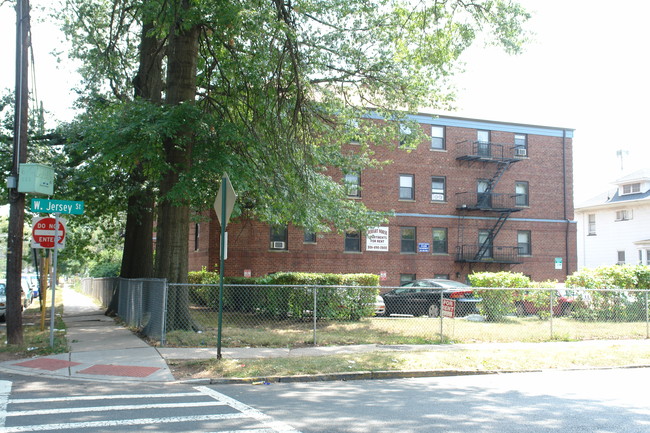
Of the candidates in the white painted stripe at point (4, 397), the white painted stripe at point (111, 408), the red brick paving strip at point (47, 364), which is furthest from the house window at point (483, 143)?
the white painted stripe at point (4, 397)

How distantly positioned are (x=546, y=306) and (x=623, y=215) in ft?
90.7

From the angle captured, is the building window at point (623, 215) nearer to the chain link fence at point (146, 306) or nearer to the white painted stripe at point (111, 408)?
the chain link fence at point (146, 306)

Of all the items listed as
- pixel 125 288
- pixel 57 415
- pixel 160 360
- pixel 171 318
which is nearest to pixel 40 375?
pixel 160 360

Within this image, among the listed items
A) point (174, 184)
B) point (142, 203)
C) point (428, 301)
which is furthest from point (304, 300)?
point (142, 203)

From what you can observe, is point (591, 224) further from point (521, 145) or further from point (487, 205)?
point (487, 205)

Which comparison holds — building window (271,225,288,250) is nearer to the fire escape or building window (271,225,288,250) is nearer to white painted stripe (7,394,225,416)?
the fire escape

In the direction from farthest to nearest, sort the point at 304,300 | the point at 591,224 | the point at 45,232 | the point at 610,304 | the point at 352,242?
the point at 591,224, the point at 352,242, the point at 610,304, the point at 304,300, the point at 45,232

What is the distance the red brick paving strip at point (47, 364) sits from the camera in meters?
9.18

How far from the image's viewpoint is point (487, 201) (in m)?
32.8

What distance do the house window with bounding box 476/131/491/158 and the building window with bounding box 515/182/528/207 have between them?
3.07 m

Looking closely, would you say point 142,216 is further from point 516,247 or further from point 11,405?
point 516,247

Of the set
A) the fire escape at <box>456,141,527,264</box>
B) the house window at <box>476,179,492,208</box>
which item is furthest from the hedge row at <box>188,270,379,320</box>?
the house window at <box>476,179,492,208</box>

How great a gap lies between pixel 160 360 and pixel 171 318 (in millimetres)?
2714

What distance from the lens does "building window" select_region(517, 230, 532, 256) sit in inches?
1324
